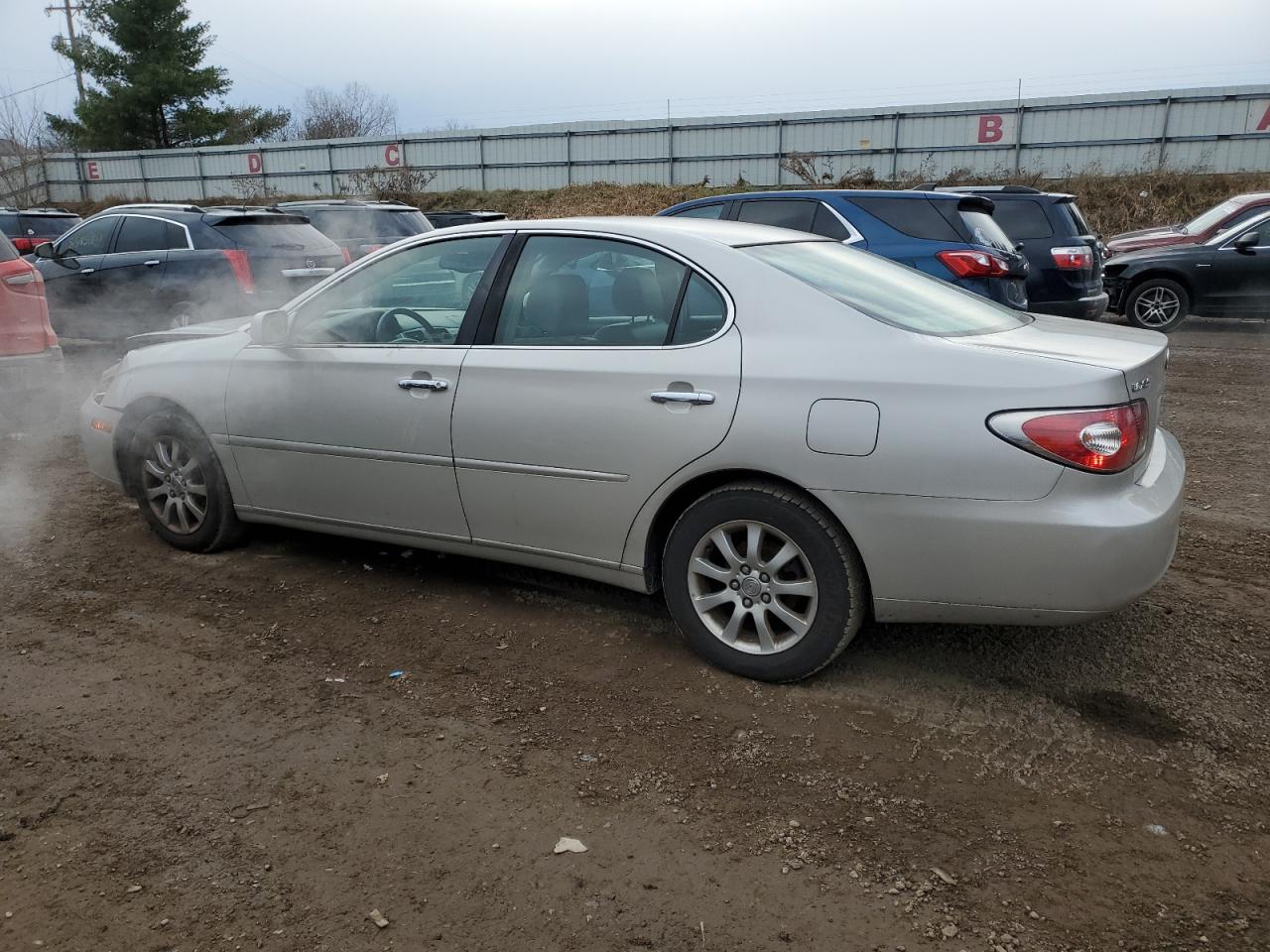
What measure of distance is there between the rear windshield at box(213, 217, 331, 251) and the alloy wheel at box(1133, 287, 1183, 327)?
10.0m

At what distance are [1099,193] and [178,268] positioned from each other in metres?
21.2

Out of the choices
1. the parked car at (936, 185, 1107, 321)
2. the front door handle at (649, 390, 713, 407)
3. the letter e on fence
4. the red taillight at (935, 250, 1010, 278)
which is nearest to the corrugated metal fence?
the letter e on fence

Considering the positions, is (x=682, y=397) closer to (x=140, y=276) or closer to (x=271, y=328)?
(x=271, y=328)

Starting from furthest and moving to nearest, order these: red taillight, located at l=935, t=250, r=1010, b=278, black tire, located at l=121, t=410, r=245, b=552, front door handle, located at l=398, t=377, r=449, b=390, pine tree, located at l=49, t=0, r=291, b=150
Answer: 1. pine tree, located at l=49, t=0, r=291, b=150
2. red taillight, located at l=935, t=250, r=1010, b=278
3. black tire, located at l=121, t=410, r=245, b=552
4. front door handle, located at l=398, t=377, r=449, b=390

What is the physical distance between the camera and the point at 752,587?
348 cm

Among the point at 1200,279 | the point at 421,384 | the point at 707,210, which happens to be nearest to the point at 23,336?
the point at 421,384

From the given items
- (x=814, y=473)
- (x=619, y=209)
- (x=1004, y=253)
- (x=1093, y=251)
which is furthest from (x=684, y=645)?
(x=619, y=209)

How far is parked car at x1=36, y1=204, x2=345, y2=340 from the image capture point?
1034cm

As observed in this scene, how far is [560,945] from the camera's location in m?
2.32

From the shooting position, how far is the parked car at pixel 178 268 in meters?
10.3

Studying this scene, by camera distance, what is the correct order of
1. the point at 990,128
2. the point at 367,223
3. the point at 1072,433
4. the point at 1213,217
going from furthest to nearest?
the point at 990,128 < the point at 1213,217 < the point at 367,223 < the point at 1072,433

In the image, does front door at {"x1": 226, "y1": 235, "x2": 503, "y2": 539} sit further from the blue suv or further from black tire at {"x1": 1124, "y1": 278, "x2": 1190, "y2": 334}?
black tire at {"x1": 1124, "y1": 278, "x2": 1190, "y2": 334}

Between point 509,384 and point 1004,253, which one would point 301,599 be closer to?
point 509,384

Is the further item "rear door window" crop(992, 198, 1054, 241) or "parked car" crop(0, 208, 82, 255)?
"parked car" crop(0, 208, 82, 255)
